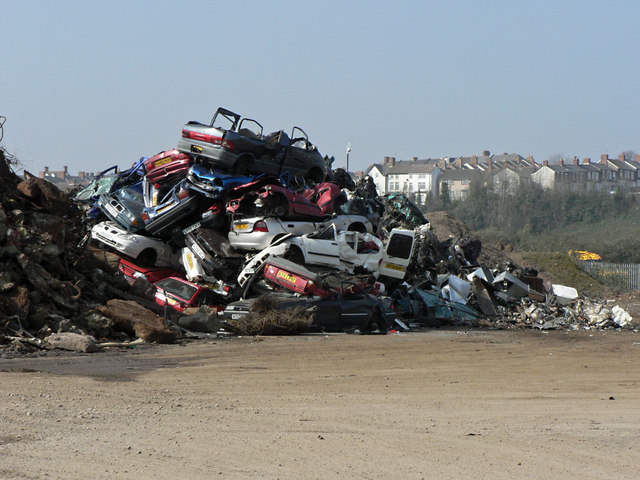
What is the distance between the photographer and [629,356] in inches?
606

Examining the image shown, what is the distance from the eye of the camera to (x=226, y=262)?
19188 mm

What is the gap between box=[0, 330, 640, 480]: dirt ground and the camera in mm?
6711

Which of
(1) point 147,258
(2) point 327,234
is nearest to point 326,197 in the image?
(2) point 327,234

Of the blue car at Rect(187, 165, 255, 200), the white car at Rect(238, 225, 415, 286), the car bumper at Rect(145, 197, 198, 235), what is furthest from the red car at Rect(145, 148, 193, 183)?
the white car at Rect(238, 225, 415, 286)

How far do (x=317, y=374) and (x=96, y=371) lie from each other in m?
2.98

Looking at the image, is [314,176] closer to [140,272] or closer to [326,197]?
[326,197]

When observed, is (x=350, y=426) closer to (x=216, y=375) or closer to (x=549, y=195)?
(x=216, y=375)

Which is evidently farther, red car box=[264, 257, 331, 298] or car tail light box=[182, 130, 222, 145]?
car tail light box=[182, 130, 222, 145]

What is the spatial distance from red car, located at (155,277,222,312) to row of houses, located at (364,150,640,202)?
93.7 meters

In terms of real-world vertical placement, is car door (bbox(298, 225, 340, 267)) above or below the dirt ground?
above

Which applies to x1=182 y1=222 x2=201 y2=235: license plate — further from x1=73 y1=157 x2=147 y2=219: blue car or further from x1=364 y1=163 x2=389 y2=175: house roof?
x1=364 y1=163 x2=389 y2=175: house roof

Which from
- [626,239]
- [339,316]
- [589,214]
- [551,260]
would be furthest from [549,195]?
[339,316]

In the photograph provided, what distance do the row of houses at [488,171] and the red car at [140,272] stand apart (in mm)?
92268

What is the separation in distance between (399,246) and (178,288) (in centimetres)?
622
